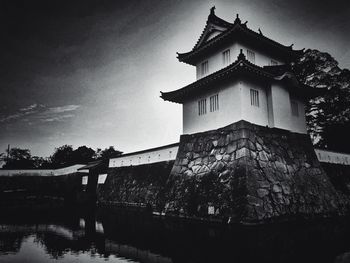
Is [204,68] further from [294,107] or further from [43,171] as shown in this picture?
[43,171]

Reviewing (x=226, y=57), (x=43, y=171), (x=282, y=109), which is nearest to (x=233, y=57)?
(x=226, y=57)

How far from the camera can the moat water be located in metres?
5.96

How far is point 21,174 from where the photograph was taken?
25938 mm

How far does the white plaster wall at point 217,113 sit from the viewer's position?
1203 cm

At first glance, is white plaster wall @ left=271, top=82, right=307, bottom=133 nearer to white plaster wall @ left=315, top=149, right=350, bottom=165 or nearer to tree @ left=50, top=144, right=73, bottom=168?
white plaster wall @ left=315, top=149, right=350, bottom=165

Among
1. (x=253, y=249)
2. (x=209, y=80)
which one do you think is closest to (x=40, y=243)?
(x=253, y=249)

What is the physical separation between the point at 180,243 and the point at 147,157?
10521 millimetres

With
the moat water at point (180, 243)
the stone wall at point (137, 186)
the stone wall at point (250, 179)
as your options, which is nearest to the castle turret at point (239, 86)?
the stone wall at point (250, 179)

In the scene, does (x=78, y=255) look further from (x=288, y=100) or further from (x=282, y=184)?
(x=288, y=100)

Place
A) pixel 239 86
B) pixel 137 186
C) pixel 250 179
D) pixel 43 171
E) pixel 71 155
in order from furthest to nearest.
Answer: pixel 71 155 < pixel 43 171 < pixel 137 186 < pixel 239 86 < pixel 250 179

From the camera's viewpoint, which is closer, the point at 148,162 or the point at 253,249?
the point at 253,249

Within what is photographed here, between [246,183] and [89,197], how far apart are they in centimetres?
1674

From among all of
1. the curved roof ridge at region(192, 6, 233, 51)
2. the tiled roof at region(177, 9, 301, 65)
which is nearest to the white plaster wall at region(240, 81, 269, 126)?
the tiled roof at region(177, 9, 301, 65)

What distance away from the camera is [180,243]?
23.9 feet
